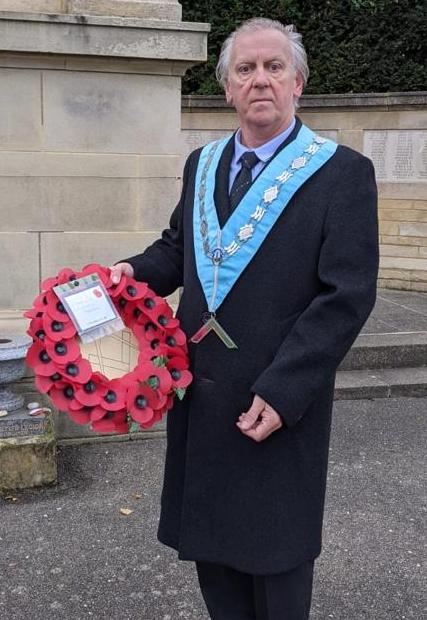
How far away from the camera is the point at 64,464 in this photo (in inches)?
163

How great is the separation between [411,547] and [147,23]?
3.28m

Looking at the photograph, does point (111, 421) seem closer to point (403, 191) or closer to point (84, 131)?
point (84, 131)

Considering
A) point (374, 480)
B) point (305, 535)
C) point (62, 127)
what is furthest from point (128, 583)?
point (62, 127)

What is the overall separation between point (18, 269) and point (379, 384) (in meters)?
2.85

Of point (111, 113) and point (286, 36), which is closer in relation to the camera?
point (286, 36)

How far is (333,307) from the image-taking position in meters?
1.75

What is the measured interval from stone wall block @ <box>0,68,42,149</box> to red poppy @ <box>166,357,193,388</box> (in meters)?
2.69

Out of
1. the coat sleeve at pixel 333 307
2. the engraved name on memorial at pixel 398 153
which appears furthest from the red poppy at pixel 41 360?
the engraved name on memorial at pixel 398 153

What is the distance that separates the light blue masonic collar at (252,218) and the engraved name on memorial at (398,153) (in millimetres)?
6918

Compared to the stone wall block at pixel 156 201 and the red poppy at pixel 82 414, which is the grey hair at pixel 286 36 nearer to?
the red poppy at pixel 82 414

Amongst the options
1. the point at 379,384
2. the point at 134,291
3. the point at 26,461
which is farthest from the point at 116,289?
the point at 379,384

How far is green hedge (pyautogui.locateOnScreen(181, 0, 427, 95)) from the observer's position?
9078mm

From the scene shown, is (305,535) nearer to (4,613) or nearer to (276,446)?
(276,446)

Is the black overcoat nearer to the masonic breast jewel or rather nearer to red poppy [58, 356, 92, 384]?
the masonic breast jewel
